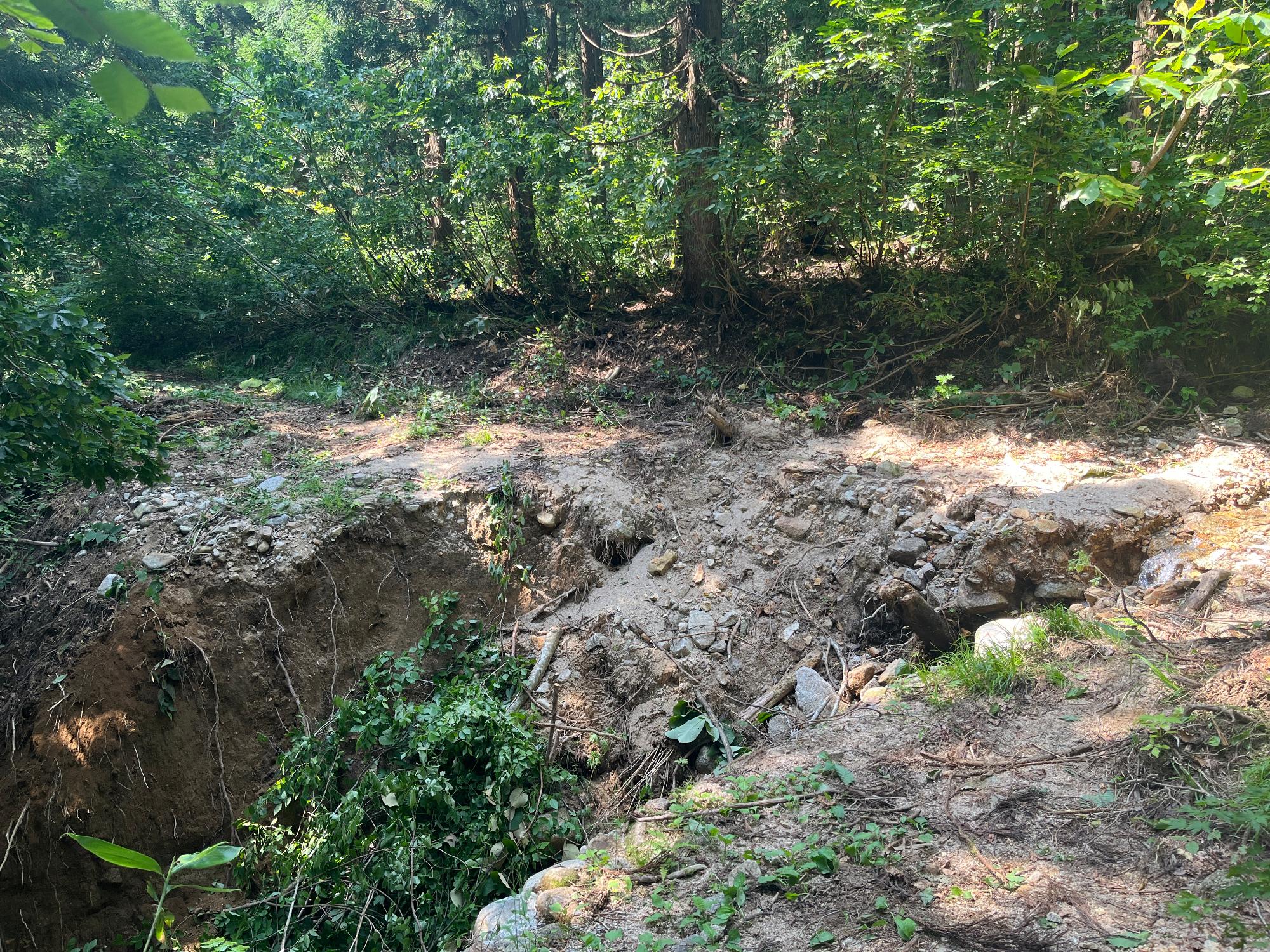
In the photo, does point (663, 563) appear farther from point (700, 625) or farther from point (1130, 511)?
point (1130, 511)

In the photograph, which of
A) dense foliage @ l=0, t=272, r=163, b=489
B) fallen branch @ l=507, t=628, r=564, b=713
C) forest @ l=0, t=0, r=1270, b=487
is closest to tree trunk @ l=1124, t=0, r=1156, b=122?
forest @ l=0, t=0, r=1270, b=487

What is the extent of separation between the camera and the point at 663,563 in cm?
508

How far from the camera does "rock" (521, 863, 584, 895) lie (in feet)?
9.75

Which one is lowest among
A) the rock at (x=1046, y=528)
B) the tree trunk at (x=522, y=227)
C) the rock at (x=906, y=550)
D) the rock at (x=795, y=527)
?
the rock at (x=795, y=527)

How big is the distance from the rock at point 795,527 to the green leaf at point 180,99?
4.37m

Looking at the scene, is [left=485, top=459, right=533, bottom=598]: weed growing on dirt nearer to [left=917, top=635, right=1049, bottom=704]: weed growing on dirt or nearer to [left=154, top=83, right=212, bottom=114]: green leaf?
[left=917, top=635, right=1049, bottom=704]: weed growing on dirt

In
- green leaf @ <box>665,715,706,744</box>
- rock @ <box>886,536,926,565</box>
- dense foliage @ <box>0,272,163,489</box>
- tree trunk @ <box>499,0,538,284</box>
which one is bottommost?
green leaf @ <box>665,715,706,744</box>

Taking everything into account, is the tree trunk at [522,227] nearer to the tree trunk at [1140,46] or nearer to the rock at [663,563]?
the rock at [663,563]

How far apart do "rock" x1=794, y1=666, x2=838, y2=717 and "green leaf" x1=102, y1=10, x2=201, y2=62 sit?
3856mm

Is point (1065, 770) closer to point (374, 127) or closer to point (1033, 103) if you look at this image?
point (1033, 103)

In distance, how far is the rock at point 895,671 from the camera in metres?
3.91

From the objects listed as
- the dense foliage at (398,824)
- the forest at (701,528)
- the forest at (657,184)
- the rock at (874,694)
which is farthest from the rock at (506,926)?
the forest at (657,184)

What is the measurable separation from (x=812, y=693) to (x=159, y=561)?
4.04 meters

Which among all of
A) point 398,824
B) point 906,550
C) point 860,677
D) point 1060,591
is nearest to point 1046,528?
point 1060,591
